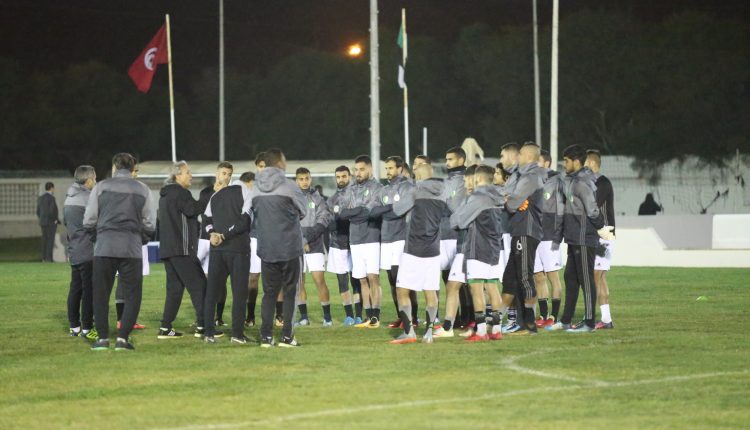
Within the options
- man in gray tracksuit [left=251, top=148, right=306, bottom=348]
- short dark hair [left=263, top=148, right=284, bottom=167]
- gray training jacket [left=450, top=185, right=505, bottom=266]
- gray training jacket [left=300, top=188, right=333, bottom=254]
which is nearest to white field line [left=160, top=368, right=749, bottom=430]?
gray training jacket [left=450, top=185, right=505, bottom=266]

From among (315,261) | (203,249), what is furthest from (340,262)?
(203,249)

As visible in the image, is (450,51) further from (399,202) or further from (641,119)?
(399,202)

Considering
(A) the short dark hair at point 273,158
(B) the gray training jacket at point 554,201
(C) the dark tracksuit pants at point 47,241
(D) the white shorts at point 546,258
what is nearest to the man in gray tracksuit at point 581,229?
(B) the gray training jacket at point 554,201

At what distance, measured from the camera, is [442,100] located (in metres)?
81.8

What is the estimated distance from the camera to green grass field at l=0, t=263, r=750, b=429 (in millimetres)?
9516

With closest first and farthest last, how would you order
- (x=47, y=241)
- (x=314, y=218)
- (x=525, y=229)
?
(x=525, y=229) < (x=314, y=218) < (x=47, y=241)

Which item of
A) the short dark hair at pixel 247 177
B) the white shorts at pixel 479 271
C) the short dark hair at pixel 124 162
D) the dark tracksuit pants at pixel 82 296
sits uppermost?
the short dark hair at pixel 124 162

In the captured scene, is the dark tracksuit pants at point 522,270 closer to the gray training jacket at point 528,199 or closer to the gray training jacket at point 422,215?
the gray training jacket at point 528,199

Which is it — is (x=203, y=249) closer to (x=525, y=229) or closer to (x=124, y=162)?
(x=124, y=162)

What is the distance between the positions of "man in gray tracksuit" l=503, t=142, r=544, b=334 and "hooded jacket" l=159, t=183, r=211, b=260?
3790 millimetres

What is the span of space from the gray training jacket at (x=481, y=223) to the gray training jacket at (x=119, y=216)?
3538mm

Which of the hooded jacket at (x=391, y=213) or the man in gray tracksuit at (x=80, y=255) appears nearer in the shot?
the man in gray tracksuit at (x=80, y=255)

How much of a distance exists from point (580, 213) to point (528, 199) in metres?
0.71

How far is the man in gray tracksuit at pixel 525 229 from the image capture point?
1492 centimetres
